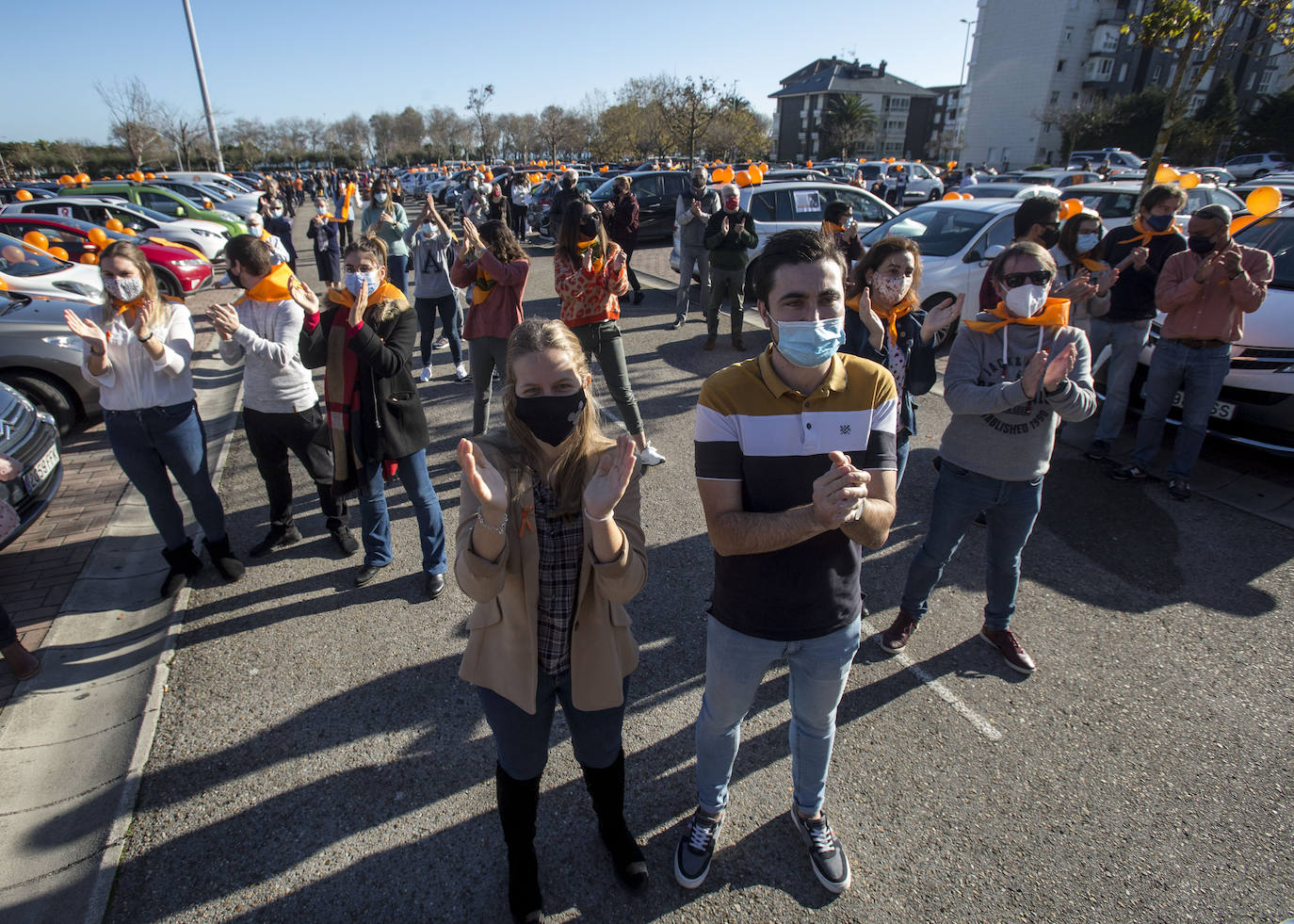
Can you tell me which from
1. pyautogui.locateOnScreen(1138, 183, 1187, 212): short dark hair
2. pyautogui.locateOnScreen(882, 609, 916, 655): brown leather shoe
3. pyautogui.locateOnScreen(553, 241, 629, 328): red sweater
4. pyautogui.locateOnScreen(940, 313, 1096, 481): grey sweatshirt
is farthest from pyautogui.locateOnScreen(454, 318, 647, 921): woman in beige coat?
pyautogui.locateOnScreen(1138, 183, 1187, 212): short dark hair

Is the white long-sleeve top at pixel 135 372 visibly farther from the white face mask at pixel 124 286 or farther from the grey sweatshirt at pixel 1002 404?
the grey sweatshirt at pixel 1002 404

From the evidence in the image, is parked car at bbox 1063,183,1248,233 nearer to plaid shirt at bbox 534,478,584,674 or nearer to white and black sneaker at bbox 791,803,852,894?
white and black sneaker at bbox 791,803,852,894

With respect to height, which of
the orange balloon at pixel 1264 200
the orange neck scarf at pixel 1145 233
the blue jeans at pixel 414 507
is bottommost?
the blue jeans at pixel 414 507

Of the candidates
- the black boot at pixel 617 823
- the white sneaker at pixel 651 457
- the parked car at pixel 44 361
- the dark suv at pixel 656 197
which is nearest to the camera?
the black boot at pixel 617 823

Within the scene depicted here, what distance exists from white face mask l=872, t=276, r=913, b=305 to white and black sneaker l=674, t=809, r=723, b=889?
269 cm

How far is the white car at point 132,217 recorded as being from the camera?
46.5ft

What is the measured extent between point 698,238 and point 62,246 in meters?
11.1

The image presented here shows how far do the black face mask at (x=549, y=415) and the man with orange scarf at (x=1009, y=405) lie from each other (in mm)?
1888

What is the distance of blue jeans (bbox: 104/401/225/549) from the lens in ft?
12.1

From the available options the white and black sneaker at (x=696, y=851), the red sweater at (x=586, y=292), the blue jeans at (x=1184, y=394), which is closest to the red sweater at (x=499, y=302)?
the red sweater at (x=586, y=292)

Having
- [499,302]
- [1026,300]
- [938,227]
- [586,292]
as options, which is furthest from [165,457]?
[938,227]

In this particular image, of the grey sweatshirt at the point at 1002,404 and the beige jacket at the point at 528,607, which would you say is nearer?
the beige jacket at the point at 528,607

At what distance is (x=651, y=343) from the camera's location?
9.25 meters

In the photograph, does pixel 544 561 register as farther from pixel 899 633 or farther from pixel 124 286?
pixel 124 286
